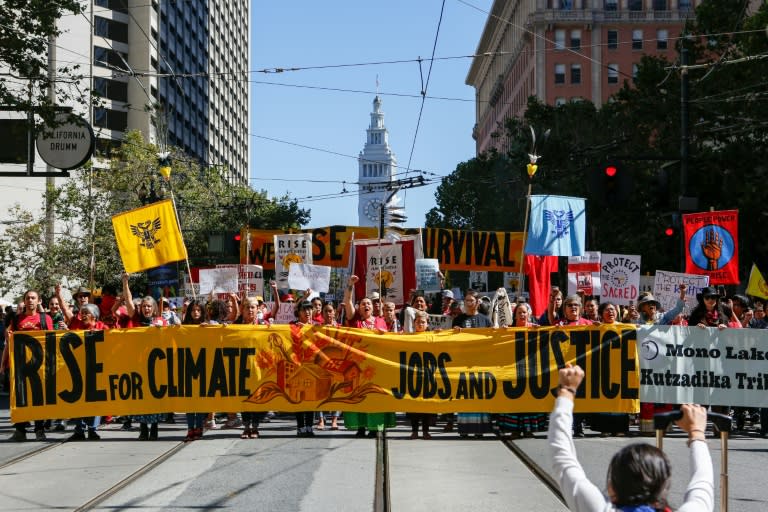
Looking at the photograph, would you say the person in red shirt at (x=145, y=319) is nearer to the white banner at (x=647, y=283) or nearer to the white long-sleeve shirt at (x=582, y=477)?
the white long-sleeve shirt at (x=582, y=477)

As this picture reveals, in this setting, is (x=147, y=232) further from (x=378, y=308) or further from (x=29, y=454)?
(x=29, y=454)

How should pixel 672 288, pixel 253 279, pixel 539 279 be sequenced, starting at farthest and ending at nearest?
pixel 253 279 → pixel 672 288 → pixel 539 279

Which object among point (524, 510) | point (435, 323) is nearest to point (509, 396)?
point (435, 323)

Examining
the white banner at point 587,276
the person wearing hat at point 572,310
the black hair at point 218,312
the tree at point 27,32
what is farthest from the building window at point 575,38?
the person wearing hat at point 572,310

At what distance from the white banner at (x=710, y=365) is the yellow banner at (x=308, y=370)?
0.33 metres

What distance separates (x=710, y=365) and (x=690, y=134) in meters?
28.7

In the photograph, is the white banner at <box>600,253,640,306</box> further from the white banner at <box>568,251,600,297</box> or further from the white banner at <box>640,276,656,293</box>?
the white banner at <box>640,276,656,293</box>

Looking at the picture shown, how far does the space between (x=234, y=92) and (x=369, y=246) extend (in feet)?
351

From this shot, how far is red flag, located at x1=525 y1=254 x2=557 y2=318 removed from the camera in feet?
56.6

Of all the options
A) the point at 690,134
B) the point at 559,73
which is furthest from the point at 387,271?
the point at 559,73

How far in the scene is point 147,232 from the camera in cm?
1581

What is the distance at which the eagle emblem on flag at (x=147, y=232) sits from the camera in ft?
51.6

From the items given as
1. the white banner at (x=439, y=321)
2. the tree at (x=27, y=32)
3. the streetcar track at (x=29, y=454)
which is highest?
the tree at (x=27, y=32)

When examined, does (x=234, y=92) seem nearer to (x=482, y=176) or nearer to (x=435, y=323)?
(x=482, y=176)
